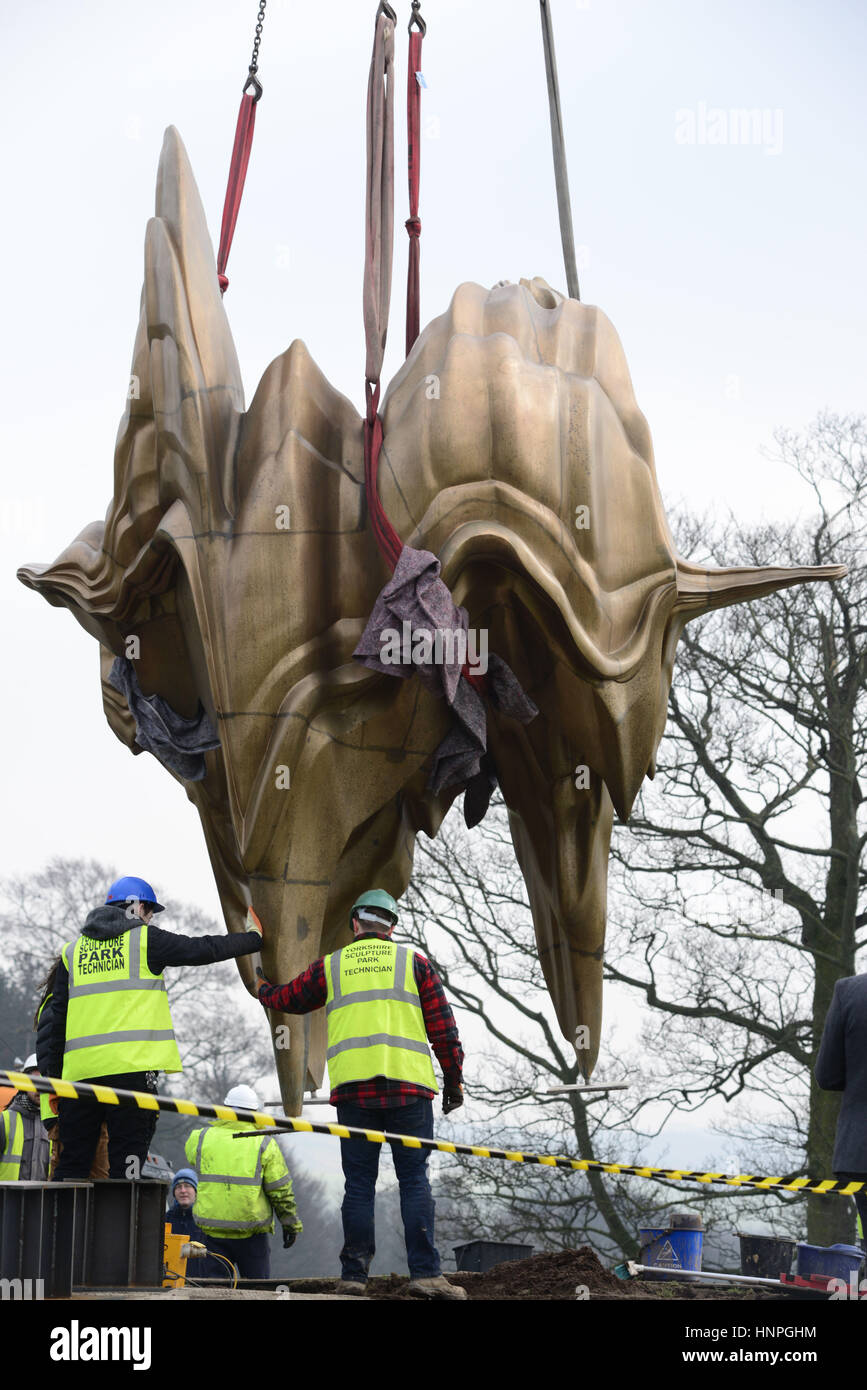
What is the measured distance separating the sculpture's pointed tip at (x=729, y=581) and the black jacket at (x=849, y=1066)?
6.98 ft

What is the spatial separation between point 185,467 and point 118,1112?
3.07m

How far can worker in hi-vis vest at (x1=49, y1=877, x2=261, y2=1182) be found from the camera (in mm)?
6594

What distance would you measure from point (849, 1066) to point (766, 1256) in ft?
12.0

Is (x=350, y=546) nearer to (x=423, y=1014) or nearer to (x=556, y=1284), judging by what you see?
(x=423, y=1014)

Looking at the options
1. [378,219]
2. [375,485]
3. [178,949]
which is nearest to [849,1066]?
[178,949]

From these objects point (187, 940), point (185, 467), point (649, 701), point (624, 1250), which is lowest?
point (624, 1250)

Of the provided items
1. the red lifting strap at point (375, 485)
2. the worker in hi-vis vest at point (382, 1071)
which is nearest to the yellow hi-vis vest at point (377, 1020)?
the worker in hi-vis vest at point (382, 1071)

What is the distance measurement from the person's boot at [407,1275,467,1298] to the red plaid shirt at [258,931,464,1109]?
0.71 m

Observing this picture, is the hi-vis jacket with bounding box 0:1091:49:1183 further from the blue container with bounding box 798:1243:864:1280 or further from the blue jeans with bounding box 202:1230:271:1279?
the blue container with bounding box 798:1243:864:1280

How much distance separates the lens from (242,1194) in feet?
29.5

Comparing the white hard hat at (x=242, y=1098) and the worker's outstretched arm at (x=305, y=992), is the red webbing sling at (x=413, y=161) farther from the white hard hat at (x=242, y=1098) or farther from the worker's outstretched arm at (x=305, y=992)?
the white hard hat at (x=242, y=1098)

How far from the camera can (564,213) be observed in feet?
31.3
